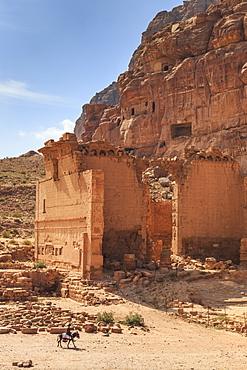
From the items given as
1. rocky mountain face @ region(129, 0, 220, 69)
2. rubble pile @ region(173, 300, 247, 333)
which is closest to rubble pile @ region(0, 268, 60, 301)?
rubble pile @ region(173, 300, 247, 333)

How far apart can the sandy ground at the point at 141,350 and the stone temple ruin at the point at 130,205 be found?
21.0 ft

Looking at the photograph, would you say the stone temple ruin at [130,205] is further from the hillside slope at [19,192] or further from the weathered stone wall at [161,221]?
the hillside slope at [19,192]

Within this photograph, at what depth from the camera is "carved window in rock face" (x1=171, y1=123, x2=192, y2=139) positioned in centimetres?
5303

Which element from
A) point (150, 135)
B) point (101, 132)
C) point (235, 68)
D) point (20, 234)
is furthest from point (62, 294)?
point (101, 132)

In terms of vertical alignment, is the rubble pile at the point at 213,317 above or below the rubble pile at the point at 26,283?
below

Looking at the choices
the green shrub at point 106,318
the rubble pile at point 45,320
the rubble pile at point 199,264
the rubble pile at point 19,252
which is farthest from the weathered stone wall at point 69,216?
the green shrub at point 106,318

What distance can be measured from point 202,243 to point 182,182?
2.78 meters

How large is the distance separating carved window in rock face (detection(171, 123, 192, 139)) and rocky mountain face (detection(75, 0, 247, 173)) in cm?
10

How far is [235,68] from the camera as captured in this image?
47.6 meters

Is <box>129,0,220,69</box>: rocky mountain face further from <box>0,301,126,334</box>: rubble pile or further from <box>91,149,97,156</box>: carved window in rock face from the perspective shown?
<box>0,301,126,334</box>: rubble pile

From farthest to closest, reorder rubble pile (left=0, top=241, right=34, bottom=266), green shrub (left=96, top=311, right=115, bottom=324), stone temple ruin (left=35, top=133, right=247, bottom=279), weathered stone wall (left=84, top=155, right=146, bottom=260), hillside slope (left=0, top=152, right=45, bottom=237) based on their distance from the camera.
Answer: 1. hillside slope (left=0, top=152, right=45, bottom=237)
2. rubble pile (left=0, top=241, right=34, bottom=266)
3. weathered stone wall (left=84, top=155, right=146, bottom=260)
4. stone temple ruin (left=35, top=133, right=247, bottom=279)
5. green shrub (left=96, top=311, right=115, bottom=324)

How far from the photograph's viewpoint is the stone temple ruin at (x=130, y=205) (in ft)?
67.1

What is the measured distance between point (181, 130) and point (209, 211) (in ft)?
106

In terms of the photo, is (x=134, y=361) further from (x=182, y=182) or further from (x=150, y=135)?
(x=150, y=135)
